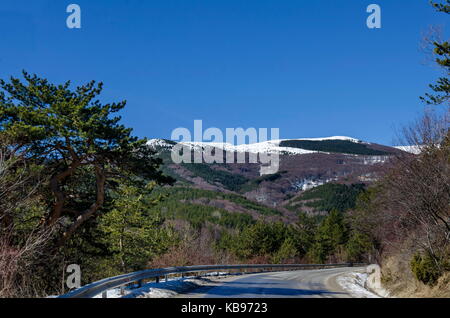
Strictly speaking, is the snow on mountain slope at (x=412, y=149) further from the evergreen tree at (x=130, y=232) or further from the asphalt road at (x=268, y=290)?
the evergreen tree at (x=130, y=232)

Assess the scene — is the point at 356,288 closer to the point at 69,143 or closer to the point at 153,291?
the point at 153,291

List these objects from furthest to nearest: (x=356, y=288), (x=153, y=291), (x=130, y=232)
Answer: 1. (x=130, y=232)
2. (x=356, y=288)
3. (x=153, y=291)

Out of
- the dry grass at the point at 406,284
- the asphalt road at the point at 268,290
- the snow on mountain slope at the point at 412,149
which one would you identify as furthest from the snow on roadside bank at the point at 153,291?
the snow on mountain slope at the point at 412,149

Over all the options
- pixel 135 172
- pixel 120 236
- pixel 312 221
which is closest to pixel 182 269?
pixel 135 172

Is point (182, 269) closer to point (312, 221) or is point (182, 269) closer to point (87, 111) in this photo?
point (87, 111)

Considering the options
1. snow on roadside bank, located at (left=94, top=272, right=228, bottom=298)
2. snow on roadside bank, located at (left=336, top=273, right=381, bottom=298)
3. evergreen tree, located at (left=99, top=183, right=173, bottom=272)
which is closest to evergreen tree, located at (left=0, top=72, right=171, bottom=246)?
snow on roadside bank, located at (left=94, top=272, right=228, bottom=298)

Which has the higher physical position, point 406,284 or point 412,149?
point 412,149

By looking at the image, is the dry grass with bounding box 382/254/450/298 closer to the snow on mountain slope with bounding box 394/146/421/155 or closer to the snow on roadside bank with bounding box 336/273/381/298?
the snow on roadside bank with bounding box 336/273/381/298

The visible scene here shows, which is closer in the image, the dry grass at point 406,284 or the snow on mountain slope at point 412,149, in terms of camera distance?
the dry grass at point 406,284

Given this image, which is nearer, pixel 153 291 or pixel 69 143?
pixel 153 291

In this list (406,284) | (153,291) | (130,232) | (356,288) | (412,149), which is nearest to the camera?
(153,291)

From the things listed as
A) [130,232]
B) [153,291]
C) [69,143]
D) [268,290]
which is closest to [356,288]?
[268,290]

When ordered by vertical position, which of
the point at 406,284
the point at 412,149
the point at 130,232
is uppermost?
the point at 412,149
